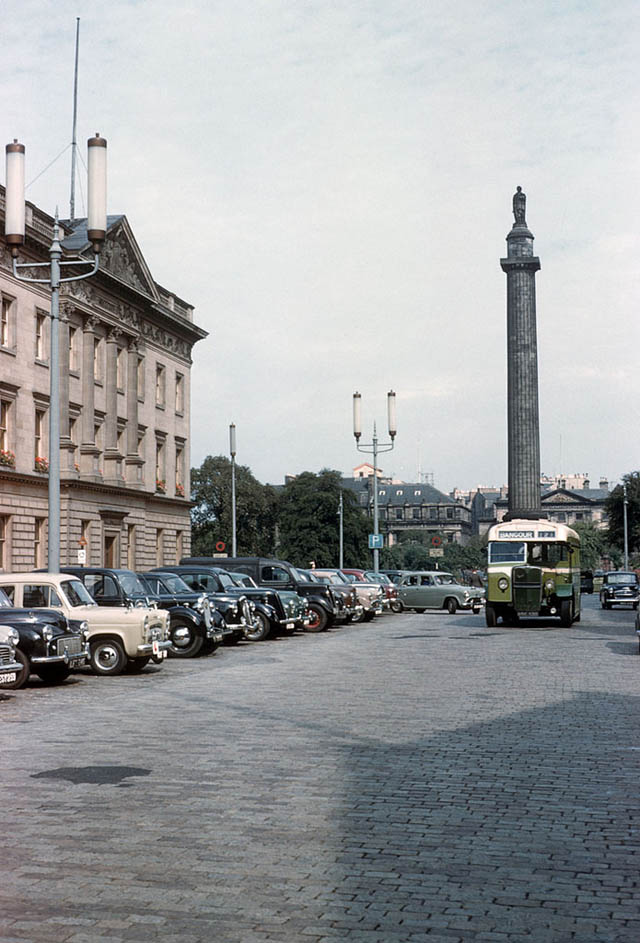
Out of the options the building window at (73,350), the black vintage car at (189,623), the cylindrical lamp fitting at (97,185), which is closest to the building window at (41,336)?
the building window at (73,350)

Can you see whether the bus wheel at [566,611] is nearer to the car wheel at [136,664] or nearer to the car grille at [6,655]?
the car wheel at [136,664]

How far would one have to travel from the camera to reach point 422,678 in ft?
59.5

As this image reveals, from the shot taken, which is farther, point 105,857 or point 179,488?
point 179,488

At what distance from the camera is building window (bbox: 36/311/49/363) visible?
48.9 meters

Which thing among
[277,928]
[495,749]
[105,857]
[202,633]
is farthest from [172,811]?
[202,633]

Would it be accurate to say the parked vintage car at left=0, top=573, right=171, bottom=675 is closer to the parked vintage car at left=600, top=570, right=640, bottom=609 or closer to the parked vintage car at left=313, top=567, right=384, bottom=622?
the parked vintage car at left=313, top=567, right=384, bottom=622

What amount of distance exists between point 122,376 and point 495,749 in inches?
1907

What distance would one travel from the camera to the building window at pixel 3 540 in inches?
1796

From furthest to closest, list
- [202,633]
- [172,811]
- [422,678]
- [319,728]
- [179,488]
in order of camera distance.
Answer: [179,488], [202,633], [422,678], [319,728], [172,811]

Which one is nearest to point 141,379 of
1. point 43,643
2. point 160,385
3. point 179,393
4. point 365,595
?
point 160,385

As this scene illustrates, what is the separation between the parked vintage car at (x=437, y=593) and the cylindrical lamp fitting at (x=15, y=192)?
1224 inches

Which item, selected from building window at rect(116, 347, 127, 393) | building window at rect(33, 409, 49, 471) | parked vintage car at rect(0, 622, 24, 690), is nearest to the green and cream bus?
parked vintage car at rect(0, 622, 24, 690)

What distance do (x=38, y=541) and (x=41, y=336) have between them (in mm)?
8411

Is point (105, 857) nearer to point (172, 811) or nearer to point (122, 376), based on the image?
point (172, 811)
